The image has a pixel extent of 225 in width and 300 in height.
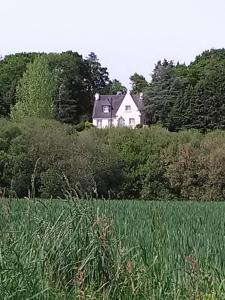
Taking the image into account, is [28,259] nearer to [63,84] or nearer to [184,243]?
[184,243]

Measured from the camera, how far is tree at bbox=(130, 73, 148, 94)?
100m

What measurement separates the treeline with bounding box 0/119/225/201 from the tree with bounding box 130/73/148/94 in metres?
54.7

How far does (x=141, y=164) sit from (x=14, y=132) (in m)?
8.67

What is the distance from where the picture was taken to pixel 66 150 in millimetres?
37500

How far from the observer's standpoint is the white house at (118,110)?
8769 cm

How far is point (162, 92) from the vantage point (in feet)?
262

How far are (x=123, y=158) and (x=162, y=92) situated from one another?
3900cm

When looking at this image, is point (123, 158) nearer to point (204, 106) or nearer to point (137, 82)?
point (204, 106)

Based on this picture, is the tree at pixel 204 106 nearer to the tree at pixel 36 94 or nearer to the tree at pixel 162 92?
the tree at pixel 162 92

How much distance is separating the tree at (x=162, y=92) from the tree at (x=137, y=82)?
687 inches

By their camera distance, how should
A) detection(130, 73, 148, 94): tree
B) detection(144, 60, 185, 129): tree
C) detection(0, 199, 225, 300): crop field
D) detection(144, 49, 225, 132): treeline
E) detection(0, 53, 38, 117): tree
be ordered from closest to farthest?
detection(0, 199, 225, 300): crop field, detection(144, 49, 225, 132): treeline, detection(144, 60, 185, 129): tree, detection(0, 53, 38, 117): tree, detection(130, 73, 148, 94): tree

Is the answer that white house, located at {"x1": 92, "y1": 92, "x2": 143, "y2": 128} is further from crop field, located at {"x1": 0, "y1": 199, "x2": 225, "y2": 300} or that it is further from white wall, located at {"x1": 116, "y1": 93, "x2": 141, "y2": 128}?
crop field, located at {"x1": 0, "y1": 199, "x2": 225, "y2": 300}

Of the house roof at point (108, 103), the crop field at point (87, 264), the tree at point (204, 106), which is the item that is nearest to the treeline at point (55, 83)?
the house roof at point (108, 103)

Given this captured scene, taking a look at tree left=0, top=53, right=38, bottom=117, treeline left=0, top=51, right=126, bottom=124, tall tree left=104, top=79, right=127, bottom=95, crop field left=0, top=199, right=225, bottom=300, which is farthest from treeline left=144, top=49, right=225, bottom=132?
crop field left=0, top=199, right=225, bottom=300
